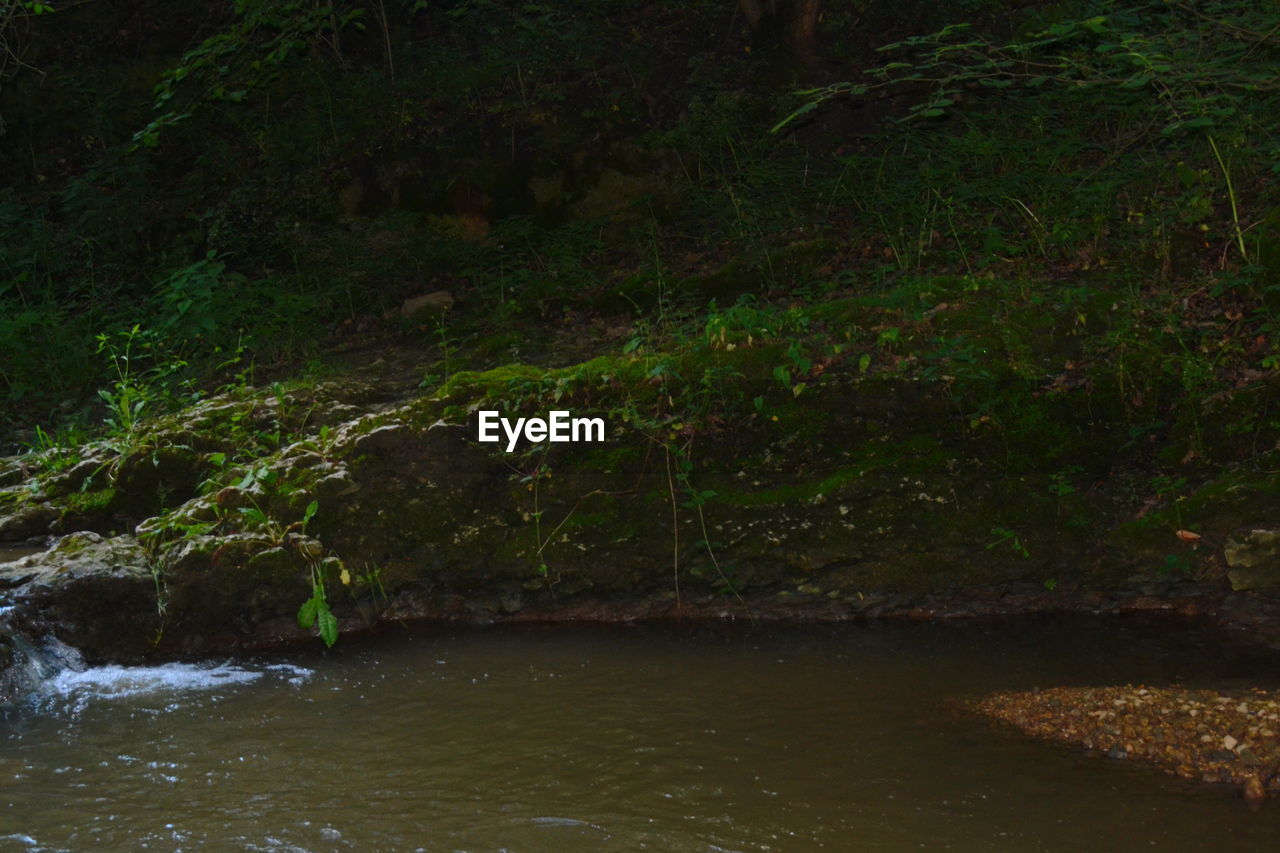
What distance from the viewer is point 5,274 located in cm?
1127

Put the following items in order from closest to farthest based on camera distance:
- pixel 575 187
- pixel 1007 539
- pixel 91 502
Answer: pixel 1007 539, pixel 91 502, pixel 575 187

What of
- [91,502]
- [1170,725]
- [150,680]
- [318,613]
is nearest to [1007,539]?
[1170,725]

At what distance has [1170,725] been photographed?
3.87 meters

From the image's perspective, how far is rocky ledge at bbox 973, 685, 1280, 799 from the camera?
11.7 ft

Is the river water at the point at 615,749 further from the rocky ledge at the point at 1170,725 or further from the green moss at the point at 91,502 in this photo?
the green moss at the point at 91,502

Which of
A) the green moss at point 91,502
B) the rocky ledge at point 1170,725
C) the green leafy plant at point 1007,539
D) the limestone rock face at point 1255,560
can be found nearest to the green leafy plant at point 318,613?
the green moss at point 91,502

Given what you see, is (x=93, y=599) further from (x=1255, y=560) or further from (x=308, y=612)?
(x=1255, y=560)

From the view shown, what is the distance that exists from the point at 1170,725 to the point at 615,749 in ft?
6.97

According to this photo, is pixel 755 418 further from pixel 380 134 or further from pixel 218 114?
pixel 218 114

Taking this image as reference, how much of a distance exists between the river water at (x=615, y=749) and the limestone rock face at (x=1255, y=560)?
0.37 meters

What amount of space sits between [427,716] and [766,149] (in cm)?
768

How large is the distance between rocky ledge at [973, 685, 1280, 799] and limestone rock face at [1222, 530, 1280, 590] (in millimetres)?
885

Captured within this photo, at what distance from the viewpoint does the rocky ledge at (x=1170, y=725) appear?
3576mm

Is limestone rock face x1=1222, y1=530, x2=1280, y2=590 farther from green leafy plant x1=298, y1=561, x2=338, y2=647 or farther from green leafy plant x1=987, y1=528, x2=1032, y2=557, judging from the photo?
green leafy plant x1=298, y1=561, x2=338, y2=647
